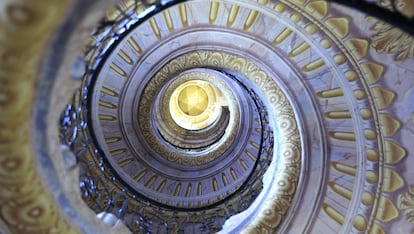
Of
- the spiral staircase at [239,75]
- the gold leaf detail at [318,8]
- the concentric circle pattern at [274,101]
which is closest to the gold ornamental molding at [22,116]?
the spiral staircase at [239,75]

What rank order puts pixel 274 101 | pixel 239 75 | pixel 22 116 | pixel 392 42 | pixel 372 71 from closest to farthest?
pixel 22 116 < pixel 392 42 < pixel 372 71 < pixel 274 101 < pixel 239 75

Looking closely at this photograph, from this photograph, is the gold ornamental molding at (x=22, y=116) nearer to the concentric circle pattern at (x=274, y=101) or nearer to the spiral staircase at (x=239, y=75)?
the spiral staircase at (x=239, y=75)

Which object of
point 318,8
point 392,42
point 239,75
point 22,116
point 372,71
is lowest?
point 22,116

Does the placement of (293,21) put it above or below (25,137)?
above

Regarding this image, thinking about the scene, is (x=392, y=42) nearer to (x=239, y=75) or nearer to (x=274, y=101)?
(x=274, y=101)

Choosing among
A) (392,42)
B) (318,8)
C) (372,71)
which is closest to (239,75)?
(318,8)

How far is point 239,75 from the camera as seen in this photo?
6355 millimetres

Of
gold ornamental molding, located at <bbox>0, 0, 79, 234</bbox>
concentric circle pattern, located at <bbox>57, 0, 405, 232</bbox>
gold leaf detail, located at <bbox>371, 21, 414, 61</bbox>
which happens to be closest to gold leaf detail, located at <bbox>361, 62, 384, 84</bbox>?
concentric circle pattern, located at <bbox>57, 0, 405, 232</bbox>

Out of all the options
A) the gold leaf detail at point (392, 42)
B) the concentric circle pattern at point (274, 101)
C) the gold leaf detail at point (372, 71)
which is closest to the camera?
the gold leaf detail at point (392, 42)

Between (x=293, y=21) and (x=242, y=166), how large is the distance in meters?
5.42

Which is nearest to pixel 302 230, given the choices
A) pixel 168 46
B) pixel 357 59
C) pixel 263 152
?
pixel 263 152

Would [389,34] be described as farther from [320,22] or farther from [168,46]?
[168,46]

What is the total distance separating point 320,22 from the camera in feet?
16.4

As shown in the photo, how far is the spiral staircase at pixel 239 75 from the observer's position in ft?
8.33
